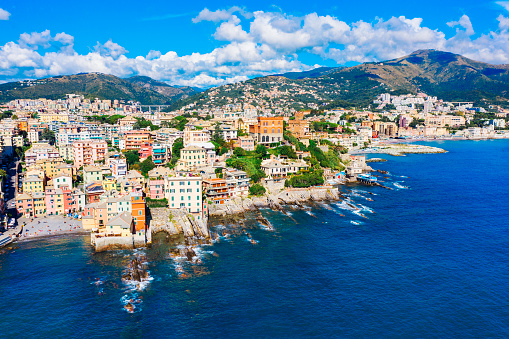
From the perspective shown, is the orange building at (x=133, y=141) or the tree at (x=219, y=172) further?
the orange building at (x=133, y=141)

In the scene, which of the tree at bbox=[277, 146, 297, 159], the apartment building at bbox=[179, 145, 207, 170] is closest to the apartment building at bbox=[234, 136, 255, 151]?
the tree at bbox=[277, 146, 297, 159]

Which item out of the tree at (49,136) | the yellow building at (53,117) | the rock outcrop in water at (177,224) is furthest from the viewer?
the yellow building at (53,117)

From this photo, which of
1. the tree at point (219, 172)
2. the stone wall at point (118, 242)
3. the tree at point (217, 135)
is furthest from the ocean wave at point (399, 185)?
the stone wall at point (118, 242)

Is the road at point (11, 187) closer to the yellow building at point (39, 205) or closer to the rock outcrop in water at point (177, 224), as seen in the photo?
the yellow building at point (39, 205)

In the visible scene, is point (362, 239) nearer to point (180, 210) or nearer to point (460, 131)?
point (180, 210)

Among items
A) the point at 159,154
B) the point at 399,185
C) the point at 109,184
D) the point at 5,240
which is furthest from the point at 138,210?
the point at 399,185

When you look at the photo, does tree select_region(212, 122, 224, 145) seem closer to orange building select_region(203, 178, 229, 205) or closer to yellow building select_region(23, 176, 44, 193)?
orange building select_region(203, 178, 229, 205)

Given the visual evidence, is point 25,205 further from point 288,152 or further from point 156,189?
point 288,152
